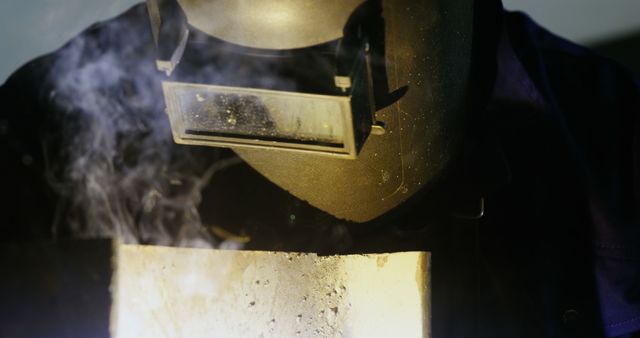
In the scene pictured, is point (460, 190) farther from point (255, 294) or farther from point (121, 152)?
point (121, 152)

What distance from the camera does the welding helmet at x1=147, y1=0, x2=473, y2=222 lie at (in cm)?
92

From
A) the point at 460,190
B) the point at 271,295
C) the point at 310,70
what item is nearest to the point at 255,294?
the point at 271,295

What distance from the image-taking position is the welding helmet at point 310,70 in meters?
0.92

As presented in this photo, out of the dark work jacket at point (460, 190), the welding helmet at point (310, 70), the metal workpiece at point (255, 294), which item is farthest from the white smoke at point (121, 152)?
the welding helmet at point (310, 70)

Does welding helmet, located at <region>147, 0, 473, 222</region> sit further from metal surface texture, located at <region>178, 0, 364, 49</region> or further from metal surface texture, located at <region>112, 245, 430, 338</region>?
metal surface texture, located at <region>112, 245, 430, 338</region>

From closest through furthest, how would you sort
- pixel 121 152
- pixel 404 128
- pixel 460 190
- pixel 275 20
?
pixel 275 20 < pixel 404 128 < pixel 460 190 < pixel 121 152

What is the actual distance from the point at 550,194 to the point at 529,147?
0.12 meters

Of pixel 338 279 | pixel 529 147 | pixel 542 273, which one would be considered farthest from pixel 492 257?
pixel 338 279

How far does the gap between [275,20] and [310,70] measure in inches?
3.2

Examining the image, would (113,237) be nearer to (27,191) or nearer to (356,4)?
(27,191)

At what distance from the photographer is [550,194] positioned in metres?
1.58

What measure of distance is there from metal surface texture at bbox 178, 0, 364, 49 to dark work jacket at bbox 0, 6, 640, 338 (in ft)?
1.86

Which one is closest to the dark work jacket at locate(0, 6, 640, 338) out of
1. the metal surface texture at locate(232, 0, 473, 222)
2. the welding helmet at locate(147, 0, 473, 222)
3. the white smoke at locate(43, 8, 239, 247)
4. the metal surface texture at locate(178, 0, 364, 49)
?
the white smoke at locate(43, 8, 239, 247)

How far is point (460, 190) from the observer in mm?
1399
